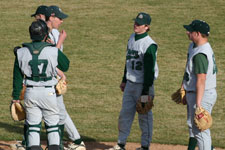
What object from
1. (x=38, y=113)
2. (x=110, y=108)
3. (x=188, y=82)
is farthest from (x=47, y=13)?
(x=110, y=108)

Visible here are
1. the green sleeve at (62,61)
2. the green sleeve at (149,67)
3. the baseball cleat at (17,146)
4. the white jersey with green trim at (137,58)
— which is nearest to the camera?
the green sleeve at (62,61)

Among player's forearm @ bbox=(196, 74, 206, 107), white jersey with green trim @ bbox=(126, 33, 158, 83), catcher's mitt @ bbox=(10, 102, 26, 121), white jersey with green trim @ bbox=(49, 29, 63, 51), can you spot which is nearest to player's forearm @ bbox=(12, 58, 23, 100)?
catcher's mitt @ bbox=(10, 102, 26, 121)

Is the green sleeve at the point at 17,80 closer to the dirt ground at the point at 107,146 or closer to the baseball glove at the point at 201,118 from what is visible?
the dirt ground at the point at 107,146

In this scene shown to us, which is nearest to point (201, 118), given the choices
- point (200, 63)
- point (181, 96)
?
point (200, 63)

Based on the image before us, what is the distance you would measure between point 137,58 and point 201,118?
5.27ft

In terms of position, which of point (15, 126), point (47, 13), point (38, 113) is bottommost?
point (15, 126)

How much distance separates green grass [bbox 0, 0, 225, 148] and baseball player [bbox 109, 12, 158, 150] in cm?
101

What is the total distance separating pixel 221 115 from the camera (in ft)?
36.4

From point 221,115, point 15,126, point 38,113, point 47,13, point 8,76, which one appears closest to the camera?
point 38,113

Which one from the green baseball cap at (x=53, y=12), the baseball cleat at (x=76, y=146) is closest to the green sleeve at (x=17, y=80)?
the green baseball cap at (x=53, y=12)

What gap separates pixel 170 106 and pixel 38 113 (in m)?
4.97

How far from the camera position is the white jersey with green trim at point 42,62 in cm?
714

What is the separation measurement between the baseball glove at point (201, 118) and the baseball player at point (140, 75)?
121 centimetres

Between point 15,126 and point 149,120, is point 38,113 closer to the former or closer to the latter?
point 149,120
